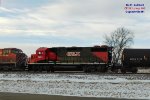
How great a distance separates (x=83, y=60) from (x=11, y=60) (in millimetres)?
10394

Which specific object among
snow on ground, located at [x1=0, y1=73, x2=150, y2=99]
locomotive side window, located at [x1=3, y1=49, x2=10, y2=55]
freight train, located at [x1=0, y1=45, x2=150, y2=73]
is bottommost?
snow on ground, located at [x1=0, y1=73, x2=150, y2=99]

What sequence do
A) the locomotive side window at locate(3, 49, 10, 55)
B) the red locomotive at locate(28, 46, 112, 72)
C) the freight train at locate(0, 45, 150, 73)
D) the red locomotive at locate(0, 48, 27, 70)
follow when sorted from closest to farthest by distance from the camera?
the freight train at locate(0, 45, 150, 73) < the red locomotive at locate(28, 46, 112, 72) < the red locomotive at locate(0, 48, 27, 70) < the locomotive side window at locate(3, 49, 10, 55)

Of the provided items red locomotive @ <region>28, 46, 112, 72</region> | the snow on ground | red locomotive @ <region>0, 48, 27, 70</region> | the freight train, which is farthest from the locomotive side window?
the snow on ground

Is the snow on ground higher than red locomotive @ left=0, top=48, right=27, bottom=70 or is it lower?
lower

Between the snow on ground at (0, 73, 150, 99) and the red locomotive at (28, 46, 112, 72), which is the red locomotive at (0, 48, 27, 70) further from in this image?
the snow on ground at (0, 73, 150, 99)

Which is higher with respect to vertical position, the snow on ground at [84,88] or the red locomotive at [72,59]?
the red locomotive at [72,59]

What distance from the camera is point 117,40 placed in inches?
5069

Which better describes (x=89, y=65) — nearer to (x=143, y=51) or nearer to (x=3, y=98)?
(x=143, y=51)

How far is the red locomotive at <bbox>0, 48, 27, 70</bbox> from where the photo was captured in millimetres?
52594

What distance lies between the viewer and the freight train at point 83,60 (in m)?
46.9

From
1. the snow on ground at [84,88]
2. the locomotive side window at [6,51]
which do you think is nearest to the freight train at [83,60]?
the locomotive side window at [6,51]

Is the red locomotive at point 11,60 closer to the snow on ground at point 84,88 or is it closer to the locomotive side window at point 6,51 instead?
the locomotive side window at point 6,51

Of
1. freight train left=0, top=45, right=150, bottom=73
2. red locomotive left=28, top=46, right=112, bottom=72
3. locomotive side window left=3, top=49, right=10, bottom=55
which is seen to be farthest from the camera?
locomotive side window left=3, top=49, right=10, bottom=55

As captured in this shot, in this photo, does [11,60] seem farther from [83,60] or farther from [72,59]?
[83,60]
